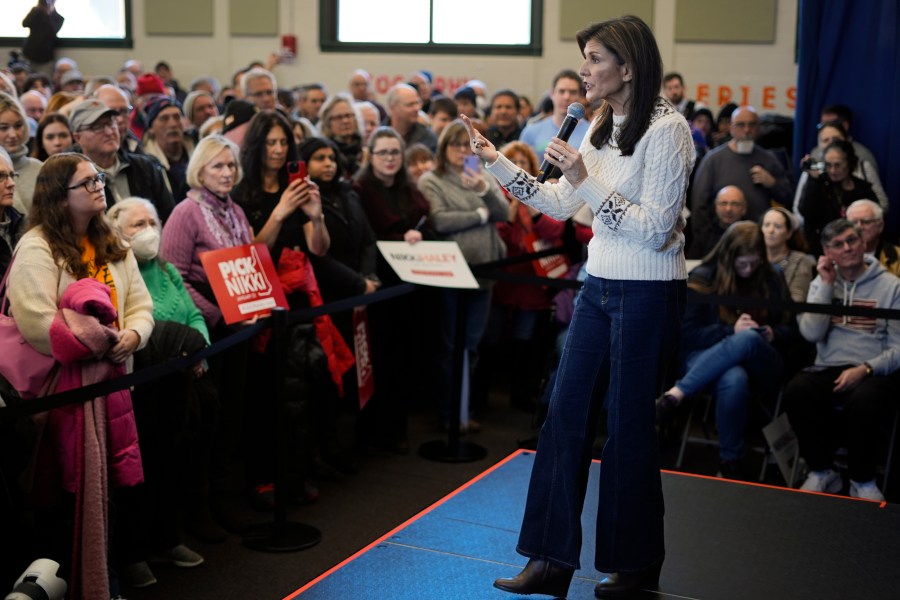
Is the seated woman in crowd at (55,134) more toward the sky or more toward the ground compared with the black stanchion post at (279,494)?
more toward the sky

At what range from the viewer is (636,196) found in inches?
114

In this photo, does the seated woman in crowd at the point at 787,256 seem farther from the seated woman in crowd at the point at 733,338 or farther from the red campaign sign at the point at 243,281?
the red campaign sign at the point at 243,281

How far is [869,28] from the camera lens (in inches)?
259

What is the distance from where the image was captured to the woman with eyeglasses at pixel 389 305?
5.65m

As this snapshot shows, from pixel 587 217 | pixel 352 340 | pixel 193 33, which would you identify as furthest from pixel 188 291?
pixel 193 33

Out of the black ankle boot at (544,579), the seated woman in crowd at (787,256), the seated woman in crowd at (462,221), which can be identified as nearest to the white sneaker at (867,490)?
the seated woman in crowd at (787,256)

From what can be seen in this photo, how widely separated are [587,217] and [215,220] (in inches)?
94.8

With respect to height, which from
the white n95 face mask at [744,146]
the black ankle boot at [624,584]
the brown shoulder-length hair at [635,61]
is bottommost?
the black ankle boot at [624,584]

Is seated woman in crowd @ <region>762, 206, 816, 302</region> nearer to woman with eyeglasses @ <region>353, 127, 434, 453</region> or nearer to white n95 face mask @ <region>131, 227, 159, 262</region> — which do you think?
woman with eyeglasses @ <region>353, 127, 434, 453</region>

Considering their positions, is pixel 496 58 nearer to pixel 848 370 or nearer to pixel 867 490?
pixel 848 370

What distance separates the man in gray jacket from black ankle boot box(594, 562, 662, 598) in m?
2.25

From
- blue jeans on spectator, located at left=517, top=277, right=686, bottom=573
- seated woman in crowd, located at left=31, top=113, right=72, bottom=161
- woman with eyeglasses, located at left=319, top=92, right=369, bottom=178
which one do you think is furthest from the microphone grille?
woman with eyeglasses, located at left=319, top=92, right=369, bottom=178

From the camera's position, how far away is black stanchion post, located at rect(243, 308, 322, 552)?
437 cm

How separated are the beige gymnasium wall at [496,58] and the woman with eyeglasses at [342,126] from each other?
7116 millimetres
